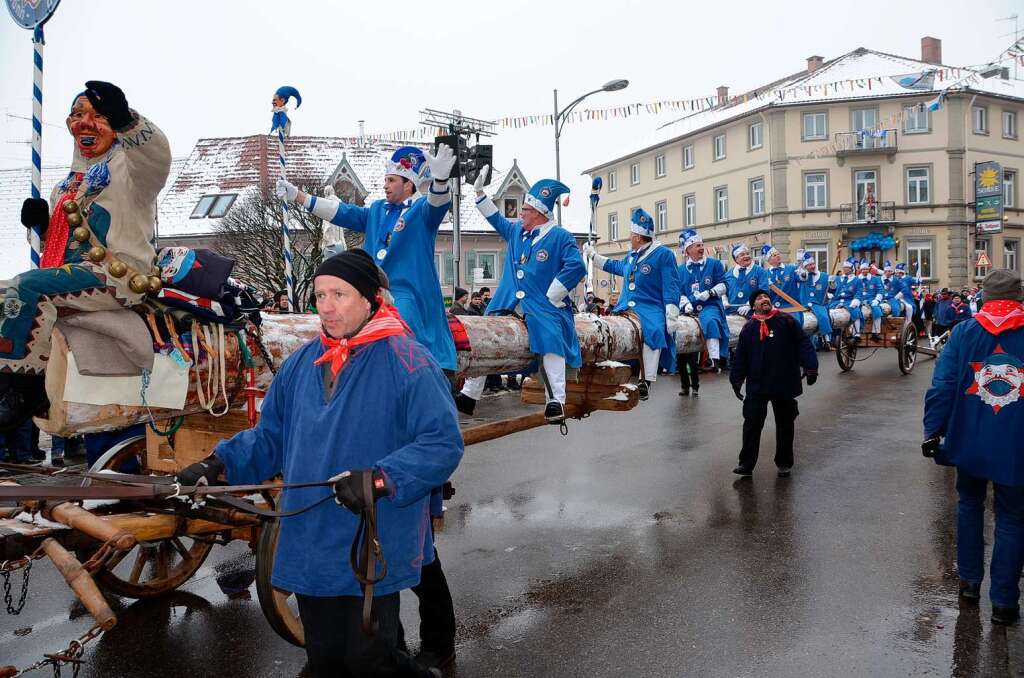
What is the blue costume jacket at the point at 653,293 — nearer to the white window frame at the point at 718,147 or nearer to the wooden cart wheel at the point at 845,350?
the wooden cart wheel at the point at 845,350

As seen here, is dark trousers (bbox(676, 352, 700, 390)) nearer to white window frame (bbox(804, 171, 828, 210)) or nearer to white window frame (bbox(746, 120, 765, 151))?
white window frame (bbox(804, 171, 828, 210))

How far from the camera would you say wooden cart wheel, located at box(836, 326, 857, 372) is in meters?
17.0

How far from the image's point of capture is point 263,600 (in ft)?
12.1

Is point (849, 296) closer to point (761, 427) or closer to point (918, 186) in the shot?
point (761, 427)

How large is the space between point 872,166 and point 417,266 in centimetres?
3934

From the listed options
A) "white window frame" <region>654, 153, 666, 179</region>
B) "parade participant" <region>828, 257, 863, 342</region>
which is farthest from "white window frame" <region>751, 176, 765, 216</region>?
"parade participant" <region>828, 257, 863, 342</region>

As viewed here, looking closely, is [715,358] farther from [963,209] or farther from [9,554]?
[963,209]

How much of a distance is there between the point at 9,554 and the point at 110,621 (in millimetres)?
665

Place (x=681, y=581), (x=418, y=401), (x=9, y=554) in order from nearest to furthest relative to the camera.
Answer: (x=418, y=401) → (x=9, y=554) → (x=681, y=581)

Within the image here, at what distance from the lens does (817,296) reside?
16578 mm

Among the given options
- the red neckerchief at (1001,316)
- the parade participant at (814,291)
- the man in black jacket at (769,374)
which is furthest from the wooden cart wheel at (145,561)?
the parade participant at (814,291)

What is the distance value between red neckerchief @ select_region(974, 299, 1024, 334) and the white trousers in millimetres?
3396

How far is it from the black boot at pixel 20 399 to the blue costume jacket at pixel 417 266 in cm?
207

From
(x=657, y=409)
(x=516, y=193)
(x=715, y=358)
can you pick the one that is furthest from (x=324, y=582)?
(x=516, y=193)
